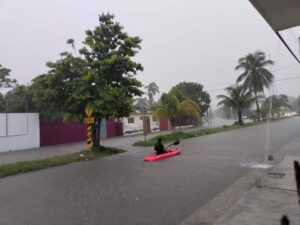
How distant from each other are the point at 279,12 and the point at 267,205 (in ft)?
11.6

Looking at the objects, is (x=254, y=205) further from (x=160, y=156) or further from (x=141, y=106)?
(x=141, y=106)

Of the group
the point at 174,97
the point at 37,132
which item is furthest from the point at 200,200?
the point at 37,132

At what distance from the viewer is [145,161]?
12.2 meters

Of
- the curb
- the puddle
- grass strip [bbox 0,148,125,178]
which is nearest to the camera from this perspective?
the curb

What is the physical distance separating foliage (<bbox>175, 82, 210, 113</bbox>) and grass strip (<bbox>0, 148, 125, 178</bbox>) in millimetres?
38546

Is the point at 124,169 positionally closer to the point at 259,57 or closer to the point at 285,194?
the point at 285,194

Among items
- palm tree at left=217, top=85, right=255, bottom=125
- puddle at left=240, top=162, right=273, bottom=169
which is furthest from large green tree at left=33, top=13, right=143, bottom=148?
palm tree at left=217, top=85, right=255, bottom=125

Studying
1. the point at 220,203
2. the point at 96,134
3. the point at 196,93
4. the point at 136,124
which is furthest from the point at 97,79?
the point at 196,93

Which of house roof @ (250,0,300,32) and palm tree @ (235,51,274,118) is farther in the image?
palm tree @ (235,51,274,118)

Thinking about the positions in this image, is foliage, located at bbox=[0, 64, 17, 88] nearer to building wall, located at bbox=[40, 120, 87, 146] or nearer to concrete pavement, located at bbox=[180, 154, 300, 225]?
building wall, located at bbox=[40, 120, 87, 146]

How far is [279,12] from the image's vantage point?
524 centimetres

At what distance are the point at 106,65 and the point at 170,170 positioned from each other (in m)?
6.58

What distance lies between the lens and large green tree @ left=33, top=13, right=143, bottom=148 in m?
13.8

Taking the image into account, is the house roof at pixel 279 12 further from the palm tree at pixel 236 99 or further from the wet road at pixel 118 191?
the palm tree at pixel 236 99
